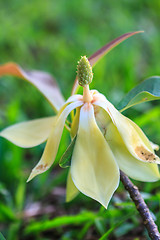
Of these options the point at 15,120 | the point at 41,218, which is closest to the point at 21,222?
the point at 41,218

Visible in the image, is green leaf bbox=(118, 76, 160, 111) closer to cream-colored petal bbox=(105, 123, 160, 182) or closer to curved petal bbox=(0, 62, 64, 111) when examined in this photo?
cream-colored petal bbox=(105, 123, 160, 182)

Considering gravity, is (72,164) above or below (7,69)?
below

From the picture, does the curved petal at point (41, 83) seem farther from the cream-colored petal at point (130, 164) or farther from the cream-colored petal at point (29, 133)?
the cream-colored petal at point (130, 164)

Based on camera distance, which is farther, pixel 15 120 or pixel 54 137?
pixel 15 120

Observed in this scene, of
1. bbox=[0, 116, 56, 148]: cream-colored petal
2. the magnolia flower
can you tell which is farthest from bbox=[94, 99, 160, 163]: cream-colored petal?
bbox=[0, 116, 56, 148]: cream-colored petal

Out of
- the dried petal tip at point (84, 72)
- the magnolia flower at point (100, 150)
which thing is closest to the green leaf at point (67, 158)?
the magnolia flower at point (100, 150)

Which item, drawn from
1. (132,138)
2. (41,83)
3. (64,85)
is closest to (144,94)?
(132,138)

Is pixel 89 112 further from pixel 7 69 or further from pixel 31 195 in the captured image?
pixel 31 195
